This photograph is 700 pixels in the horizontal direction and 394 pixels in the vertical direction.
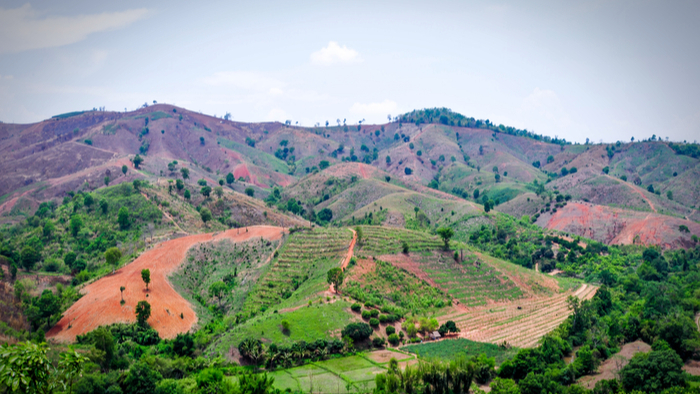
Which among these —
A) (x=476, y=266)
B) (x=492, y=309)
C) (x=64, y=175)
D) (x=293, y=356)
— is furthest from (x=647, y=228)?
(x=64, y=175)

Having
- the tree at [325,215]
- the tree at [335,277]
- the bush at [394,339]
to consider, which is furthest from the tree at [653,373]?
the tree at [325,215]

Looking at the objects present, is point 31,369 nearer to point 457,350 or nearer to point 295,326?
point 295,326

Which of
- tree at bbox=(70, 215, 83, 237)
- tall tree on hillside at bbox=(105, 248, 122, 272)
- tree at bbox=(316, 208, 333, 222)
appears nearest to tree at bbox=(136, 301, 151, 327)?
tall tree on hillside at bbox=(105, 248, 122, 272)

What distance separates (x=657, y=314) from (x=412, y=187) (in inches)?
4412

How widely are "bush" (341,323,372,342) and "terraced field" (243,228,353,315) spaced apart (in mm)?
12941

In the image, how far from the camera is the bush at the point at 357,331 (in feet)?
194

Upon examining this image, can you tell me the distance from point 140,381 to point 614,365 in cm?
5422

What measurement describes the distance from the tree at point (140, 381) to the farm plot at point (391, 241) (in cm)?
4482

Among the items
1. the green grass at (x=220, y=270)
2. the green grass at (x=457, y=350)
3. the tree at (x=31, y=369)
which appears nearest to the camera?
the tree at (x=31, y=369)

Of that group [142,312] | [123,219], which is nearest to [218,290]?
[142,312]

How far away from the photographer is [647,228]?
118125 millimetres

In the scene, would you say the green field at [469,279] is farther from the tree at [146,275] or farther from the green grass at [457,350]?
the tree at [146,275]

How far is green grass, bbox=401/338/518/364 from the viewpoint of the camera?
55.6 m

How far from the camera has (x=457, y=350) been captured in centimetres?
5762
